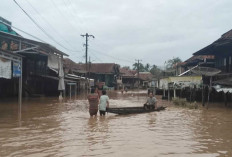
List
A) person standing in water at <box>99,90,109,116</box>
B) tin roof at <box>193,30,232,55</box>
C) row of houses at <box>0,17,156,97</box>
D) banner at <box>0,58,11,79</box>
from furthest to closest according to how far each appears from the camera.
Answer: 1. tin roof at <box>193,30,232,55</box>
2. row of houses at <box>0,17,156,97</box>
3. banner at <box>0,58,11,79</box>
4. person standing in water at <box>99,90,109,116</box>

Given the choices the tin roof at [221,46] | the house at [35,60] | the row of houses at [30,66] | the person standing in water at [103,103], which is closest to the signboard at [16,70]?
the row of houses at [30,66]

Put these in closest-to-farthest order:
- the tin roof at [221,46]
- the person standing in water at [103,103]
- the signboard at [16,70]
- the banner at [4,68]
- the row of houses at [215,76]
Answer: the signboard at [16,70], the person standing in water at [103,103], the banner at [4,68], the row of houses at [215,76], the tin roof at [221,46]

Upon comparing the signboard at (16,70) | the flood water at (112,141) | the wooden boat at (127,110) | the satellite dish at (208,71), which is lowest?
the flood water at (112,141)

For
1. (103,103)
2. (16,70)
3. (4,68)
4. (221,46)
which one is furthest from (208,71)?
(4,68)

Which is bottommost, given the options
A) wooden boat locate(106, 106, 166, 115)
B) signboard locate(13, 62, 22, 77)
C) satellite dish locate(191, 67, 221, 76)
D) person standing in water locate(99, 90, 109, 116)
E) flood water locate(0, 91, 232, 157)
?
flood water locate(0, 91, 232, 157)

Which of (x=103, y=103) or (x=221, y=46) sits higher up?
(x=221, y=46)

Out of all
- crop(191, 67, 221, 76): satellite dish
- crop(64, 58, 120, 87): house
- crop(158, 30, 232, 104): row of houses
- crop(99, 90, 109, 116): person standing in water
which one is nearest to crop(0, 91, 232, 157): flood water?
crop(99, 90, 109, 116): person standing in water

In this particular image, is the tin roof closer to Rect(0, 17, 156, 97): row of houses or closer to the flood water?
the flood water

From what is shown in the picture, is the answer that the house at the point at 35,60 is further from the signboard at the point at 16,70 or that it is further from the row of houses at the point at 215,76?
the row of houses at the point at 215,76

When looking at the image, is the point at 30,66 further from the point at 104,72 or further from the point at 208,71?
the point at 104,72

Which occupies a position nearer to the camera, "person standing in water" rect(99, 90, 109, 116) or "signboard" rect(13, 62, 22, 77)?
"signboard" rect(13, 62, 22, 77)

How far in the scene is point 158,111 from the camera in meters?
16.6

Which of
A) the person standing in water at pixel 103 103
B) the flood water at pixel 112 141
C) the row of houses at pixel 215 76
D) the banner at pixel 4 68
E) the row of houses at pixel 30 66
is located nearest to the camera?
the flood water at pixel 112 141

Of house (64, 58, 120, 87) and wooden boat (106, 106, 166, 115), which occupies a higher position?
house (64, 58, 120, 87)
